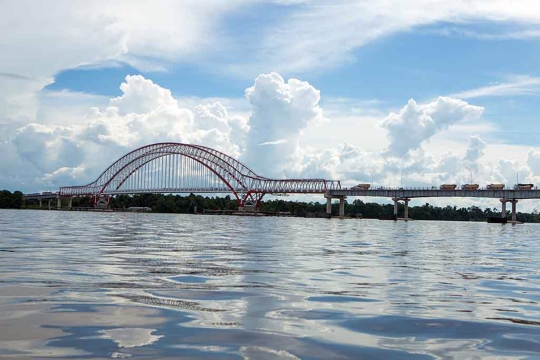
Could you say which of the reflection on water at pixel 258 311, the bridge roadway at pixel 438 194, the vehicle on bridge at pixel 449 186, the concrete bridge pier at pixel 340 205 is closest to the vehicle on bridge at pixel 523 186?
the bridge roadway at pixel 438 194

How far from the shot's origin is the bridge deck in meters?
146

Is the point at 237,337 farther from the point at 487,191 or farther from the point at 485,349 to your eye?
the point at 487,191

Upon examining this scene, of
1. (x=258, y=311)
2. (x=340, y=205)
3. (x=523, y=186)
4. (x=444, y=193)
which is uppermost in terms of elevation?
(x=523, y=186)

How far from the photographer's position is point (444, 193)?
154250mm

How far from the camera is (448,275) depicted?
1770 centimetres

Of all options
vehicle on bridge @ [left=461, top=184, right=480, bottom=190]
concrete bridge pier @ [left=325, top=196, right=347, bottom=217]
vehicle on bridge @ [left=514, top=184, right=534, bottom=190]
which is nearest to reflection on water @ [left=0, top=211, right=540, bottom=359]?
vehicle on bridge @ [left=514, top=184, right=534, bottom=190]

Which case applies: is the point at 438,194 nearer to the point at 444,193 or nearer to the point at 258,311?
the point at 444,193

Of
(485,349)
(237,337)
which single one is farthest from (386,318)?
(237,337)

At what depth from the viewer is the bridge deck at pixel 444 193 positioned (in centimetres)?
14550

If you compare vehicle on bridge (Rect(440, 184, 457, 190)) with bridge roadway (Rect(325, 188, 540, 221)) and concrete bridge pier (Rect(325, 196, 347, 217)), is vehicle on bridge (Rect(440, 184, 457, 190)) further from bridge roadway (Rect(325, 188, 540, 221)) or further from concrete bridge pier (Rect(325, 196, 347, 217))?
concrete bridge pier (Rect(325, 196, 347, 217))

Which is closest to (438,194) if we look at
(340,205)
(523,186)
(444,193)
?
(444,193)

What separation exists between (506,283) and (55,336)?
1155cm

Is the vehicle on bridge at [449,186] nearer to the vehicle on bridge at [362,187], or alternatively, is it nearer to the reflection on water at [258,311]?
the vehicle on bridge at [362,187]

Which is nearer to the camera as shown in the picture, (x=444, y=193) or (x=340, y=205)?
A: (x=444, y=193)
